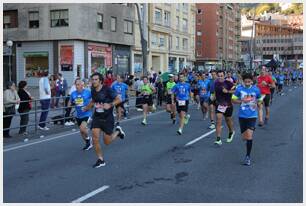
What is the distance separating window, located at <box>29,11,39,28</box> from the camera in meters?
40.0

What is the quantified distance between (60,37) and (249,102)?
31133 millimetres

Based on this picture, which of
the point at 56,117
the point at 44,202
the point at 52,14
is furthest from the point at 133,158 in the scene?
the point at 52,14

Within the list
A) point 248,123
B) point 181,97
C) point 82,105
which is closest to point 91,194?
point 248,123

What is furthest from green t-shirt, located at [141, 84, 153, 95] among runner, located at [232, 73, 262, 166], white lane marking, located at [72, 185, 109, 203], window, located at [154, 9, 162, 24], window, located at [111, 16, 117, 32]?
window, located at [154, 9, 162, 24]

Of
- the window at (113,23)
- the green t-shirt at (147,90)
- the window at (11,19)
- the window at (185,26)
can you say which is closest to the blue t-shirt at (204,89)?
Answer: the green t-shirt at (147,90)

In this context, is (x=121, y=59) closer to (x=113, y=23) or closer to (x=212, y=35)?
(x=113, y=23)

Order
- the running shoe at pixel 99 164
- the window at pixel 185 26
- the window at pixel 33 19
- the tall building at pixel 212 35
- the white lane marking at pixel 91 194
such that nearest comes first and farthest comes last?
1. the white lane marking at pixel 91 194
2. the running shoe at pixel 99 164
3. the window at pixel 33 19
4. the window at pixel 185 26
5. the tall building at pixel 212 35

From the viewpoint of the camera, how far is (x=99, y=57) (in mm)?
42188

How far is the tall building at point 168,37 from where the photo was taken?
173 feet

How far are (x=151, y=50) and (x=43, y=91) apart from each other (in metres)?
38.6

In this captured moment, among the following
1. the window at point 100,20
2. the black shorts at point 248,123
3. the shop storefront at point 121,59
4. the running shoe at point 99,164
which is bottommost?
the running shoe at point 99,164

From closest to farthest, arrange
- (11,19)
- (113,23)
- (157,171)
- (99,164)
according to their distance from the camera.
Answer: (157,171) < (99,164) < (11,19) < (113,23)

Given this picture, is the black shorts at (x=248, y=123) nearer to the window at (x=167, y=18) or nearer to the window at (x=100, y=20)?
the window at (x=100, y=20)

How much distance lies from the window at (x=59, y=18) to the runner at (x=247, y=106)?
101 ft
